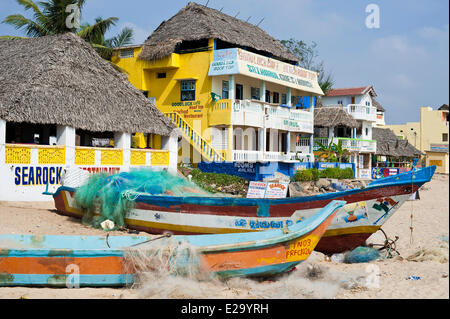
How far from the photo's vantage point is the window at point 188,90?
2498cm

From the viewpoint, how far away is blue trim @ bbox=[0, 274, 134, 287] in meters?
7.30

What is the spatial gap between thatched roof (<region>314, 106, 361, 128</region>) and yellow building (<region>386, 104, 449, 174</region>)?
20121 millimetres

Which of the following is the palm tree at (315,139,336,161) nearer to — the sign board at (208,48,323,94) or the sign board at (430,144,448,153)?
the sign board at (208,48,323,94)

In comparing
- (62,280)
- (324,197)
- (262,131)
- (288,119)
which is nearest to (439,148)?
(288,119)

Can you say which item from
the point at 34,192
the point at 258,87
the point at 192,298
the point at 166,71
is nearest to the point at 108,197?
the point at 34,192

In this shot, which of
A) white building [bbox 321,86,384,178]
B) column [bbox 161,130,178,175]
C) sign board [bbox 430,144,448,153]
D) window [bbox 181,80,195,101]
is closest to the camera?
column [bbox 161,130,178,175]

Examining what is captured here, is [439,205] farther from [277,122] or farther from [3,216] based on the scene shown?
[3,216]

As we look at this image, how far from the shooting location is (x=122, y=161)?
60.1 ft

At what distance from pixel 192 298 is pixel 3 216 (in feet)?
23.7

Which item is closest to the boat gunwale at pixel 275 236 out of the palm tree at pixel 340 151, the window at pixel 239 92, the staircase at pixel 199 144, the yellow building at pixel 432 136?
the staircase at pixel 199 144

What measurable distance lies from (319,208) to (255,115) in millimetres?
15537

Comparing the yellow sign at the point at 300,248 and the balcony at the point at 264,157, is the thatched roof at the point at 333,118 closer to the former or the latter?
the balcony at the point at 264,157

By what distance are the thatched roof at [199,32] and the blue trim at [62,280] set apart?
18.3 m

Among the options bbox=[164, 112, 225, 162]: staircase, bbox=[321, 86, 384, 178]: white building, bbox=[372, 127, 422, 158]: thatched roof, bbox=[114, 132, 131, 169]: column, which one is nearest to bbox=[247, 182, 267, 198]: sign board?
bbox=[114, 132, 131, 169]: column
